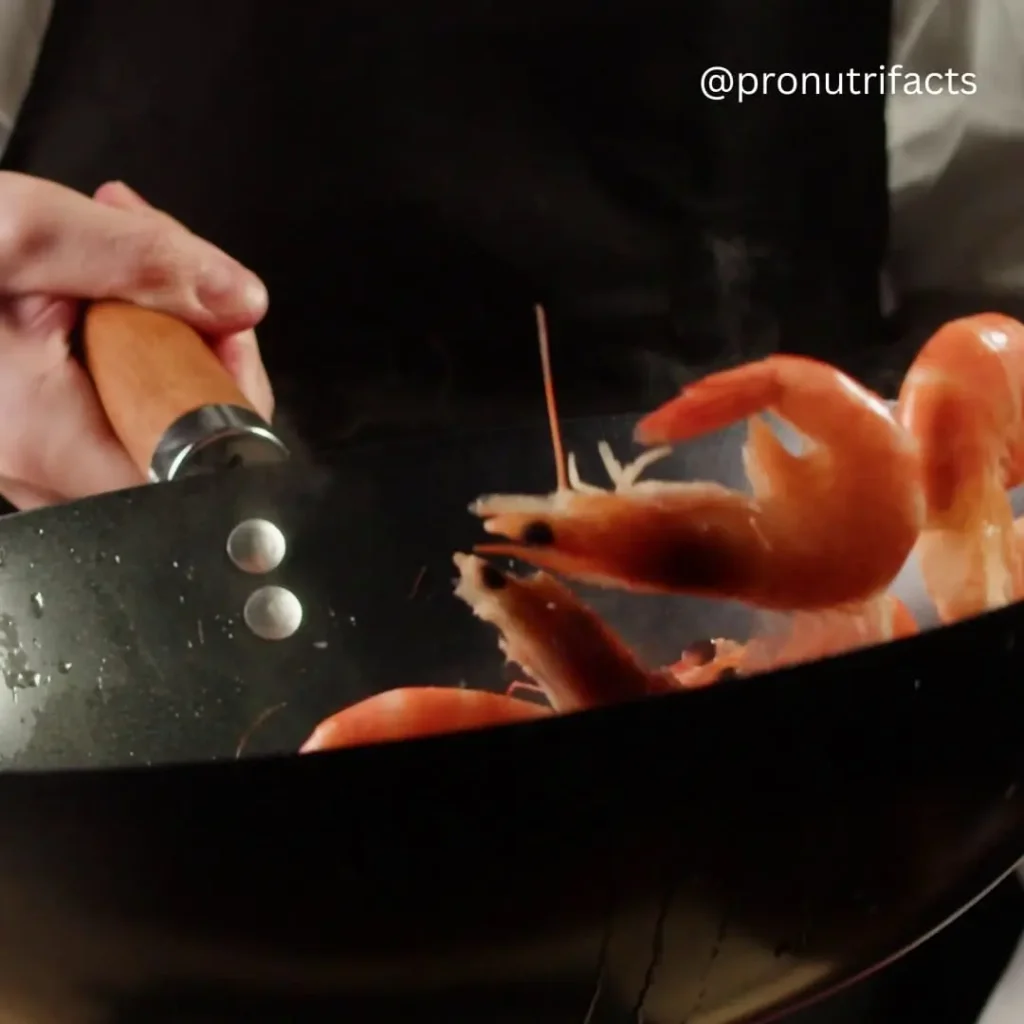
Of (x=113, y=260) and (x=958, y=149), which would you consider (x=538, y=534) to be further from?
(x=958, y=149)

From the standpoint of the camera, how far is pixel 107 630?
0.49 m

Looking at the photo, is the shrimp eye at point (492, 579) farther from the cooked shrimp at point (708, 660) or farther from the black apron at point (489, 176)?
the black apron at point (489, 176)

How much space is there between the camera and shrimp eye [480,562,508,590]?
0.38m

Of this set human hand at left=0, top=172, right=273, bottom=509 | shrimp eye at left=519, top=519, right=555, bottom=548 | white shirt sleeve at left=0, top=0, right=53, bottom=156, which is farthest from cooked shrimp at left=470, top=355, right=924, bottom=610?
white shirt sleeve at left=0, top=0, right=53, bottom=156

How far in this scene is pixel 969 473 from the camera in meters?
0.38


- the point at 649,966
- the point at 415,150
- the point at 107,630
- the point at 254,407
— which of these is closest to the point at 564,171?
the point at 415,150

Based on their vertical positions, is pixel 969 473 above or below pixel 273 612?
above

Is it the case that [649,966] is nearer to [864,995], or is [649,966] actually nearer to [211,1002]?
[211,1002]

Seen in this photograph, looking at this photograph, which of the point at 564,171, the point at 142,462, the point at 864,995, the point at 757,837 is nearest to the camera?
the point at 757,837

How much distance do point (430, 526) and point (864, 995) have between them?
9.7 inches

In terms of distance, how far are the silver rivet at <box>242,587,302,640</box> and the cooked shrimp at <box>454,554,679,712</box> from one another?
0.15m

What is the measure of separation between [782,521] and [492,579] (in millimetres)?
89

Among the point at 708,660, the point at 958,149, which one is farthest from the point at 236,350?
the point at 958,149

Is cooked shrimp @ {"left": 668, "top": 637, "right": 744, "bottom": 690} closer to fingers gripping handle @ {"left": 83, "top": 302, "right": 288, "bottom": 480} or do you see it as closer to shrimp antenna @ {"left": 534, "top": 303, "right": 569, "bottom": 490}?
shrimp antenna @ {"left": 534, "top": 303, "right": 569, "bottom": 490}
